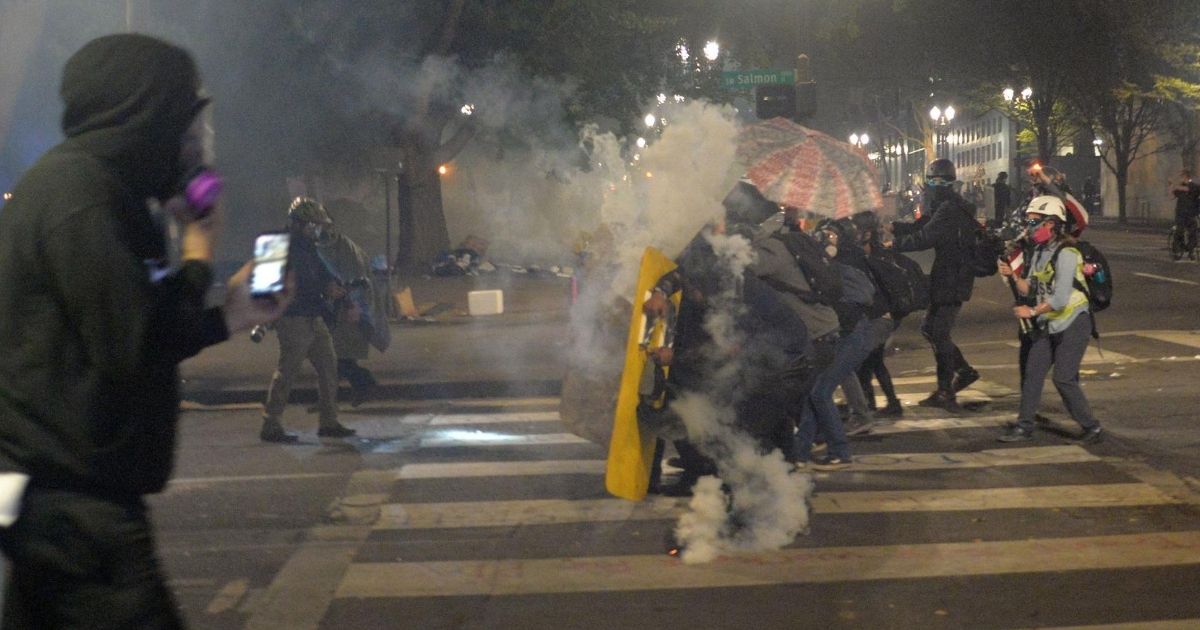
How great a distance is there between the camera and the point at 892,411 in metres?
10.1

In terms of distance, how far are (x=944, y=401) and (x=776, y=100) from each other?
19.9 ft

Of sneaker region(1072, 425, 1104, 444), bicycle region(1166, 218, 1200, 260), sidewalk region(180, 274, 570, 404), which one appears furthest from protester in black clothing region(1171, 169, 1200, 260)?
sneaker region(1072, 425, 1104, 444)

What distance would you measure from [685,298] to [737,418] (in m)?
0.64

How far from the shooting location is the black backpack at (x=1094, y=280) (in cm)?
827

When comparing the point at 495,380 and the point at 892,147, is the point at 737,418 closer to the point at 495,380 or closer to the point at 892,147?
the point at 495,380

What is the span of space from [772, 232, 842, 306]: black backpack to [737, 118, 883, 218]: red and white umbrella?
35 centimetres

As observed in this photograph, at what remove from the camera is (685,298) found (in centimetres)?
605

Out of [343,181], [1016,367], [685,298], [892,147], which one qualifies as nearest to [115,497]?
[685,298]

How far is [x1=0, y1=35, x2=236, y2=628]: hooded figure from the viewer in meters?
2.34

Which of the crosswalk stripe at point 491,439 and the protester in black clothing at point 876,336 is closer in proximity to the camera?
the protester in black clothing at point 876,336

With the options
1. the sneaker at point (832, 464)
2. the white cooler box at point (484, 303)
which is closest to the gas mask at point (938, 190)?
the sneaker at point (832, 464)

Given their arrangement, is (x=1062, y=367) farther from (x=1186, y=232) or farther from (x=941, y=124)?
(x=941, y=124)

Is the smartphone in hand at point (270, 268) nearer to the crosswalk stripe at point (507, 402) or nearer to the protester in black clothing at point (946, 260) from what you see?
the protester in black clothing at point (946, 260)

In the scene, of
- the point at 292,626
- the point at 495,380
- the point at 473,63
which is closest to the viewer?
the point at 292,626
